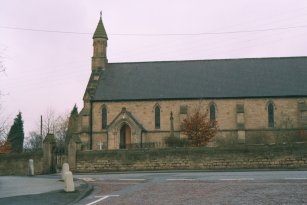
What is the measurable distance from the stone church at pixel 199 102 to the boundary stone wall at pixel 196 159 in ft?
35.1

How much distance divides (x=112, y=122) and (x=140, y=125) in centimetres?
314

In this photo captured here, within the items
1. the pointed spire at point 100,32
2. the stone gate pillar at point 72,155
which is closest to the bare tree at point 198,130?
the stone gate pillar at point 72,155

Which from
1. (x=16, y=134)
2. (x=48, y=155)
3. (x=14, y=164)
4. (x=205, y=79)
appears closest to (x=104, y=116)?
(x=205, y=79)

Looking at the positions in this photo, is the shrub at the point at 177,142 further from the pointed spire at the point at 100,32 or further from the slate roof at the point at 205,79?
the pointed spire at the point at 100,32

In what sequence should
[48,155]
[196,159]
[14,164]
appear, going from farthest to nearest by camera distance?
[14,164]
[48,155]
[196,159]

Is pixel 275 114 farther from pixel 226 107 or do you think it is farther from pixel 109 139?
pixel 109 139

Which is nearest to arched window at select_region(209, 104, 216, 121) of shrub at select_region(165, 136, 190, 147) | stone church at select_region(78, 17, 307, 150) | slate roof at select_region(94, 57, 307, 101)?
stone church at select_region(78, 17, 307, 150)

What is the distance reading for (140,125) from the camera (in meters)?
50.6

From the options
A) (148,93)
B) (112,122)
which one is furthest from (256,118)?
(112,122)

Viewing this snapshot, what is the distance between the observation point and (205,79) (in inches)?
2126

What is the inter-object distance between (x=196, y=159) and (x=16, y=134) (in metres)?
56.5

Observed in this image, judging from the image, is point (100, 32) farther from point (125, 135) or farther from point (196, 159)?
point (196, 159)

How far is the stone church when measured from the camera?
49.8m

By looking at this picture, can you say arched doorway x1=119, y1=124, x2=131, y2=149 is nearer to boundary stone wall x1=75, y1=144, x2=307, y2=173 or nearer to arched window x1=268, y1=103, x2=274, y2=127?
boundary stone wall x1=75, y1=144, x2=307, y2=173
